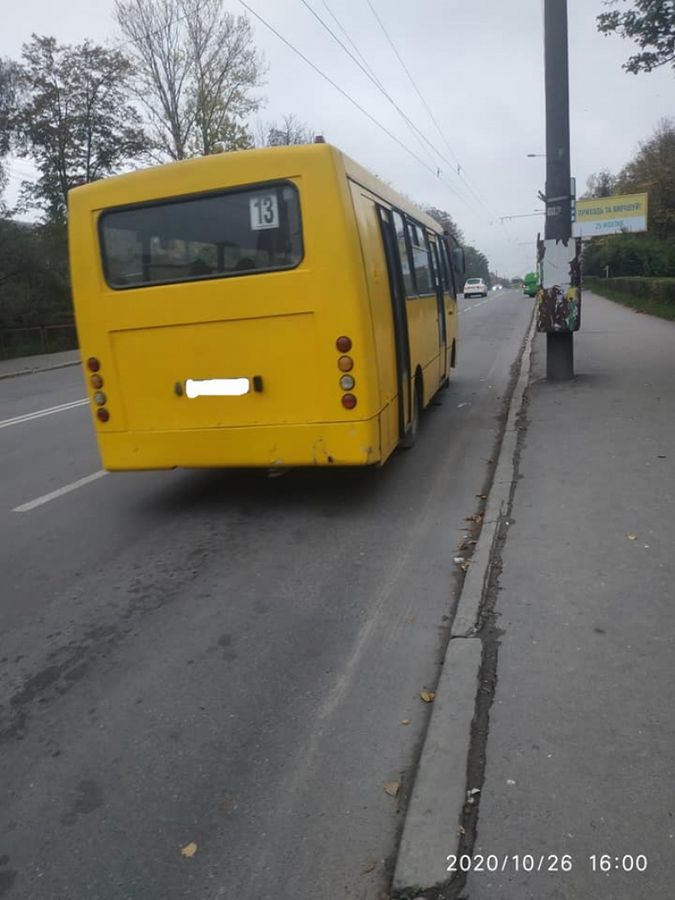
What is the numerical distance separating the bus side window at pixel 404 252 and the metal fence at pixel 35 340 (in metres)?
24.0

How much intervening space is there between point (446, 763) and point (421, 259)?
24.6 feet

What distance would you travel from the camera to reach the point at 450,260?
516 inches

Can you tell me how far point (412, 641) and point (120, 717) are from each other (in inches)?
60.2

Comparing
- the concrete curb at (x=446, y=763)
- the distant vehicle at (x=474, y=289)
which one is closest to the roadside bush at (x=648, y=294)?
the distant vehicle at (x=474, y=289)

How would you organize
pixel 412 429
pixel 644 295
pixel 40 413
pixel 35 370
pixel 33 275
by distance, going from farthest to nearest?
pixel 644 295, pixel 33 275, pixel 35 370, pixel 40 413, pixel 412 429

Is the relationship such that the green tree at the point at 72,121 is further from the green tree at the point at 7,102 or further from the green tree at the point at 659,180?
the green tree at the point at 659,180

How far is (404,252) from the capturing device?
815 cm

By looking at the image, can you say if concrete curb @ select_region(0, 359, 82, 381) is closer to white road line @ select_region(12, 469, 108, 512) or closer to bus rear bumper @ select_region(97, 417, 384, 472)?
white road line @ select_region(12, 469, 108, 512)

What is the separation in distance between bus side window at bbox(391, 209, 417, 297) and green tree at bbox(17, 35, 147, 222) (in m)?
29.5

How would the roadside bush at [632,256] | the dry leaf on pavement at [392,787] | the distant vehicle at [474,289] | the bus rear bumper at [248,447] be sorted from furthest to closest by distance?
the distant vehicle at [474,289] < the roadside bush at [632,256] < the bus rear bumper at [248,447] < the dry leaf on pavement at [392,787]

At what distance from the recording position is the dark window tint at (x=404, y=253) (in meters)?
7.81

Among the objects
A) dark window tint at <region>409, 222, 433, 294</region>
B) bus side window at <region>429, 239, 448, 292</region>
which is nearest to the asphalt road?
dark window tint at <region>409, 222, 433, 294</region>
